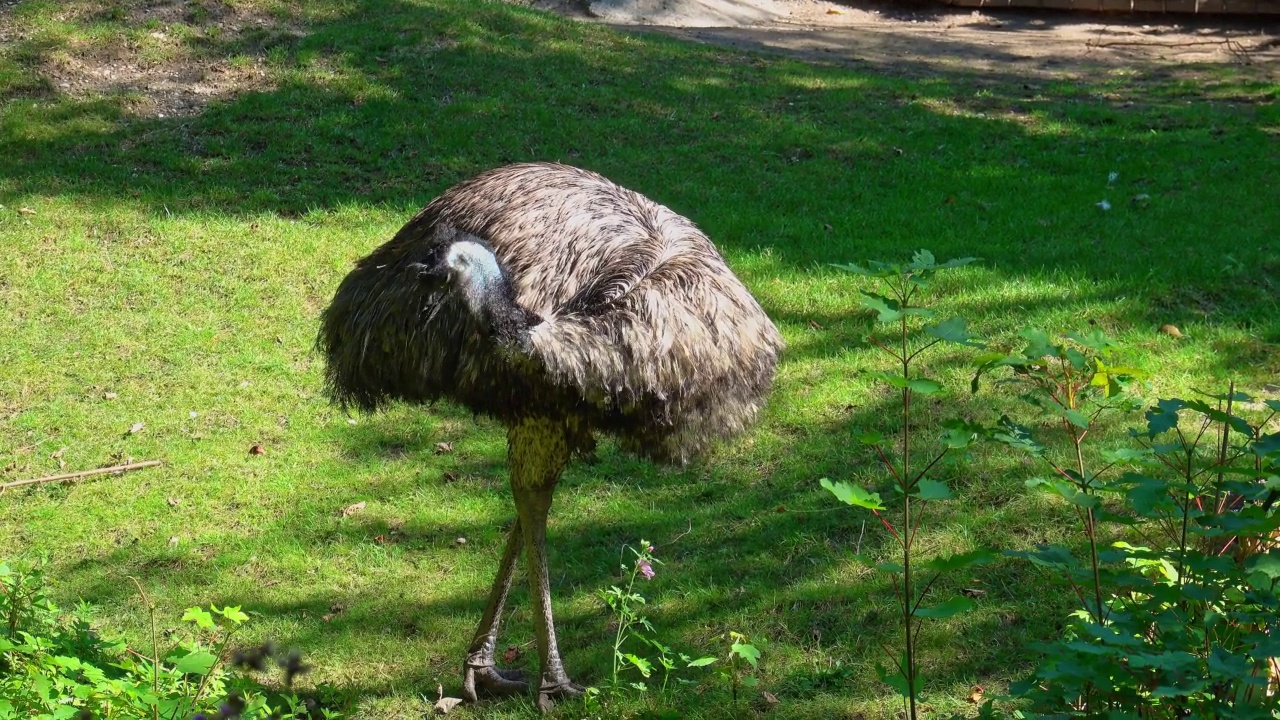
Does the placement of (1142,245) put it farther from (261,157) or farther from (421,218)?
(261,157)

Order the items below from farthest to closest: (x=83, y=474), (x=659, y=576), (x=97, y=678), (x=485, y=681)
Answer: (x=83, y=474) < (x=659, y=576) < (x=485, y=681) < (x=97, y=678)

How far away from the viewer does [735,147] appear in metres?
10.3

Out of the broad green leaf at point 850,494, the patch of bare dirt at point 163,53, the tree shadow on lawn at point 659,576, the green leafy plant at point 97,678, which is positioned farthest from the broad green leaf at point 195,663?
the patch of bare dirt at point 163,53

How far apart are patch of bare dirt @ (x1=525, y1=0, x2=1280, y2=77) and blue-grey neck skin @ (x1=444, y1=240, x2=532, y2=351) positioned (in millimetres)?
10037

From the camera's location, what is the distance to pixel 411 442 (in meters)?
6.80

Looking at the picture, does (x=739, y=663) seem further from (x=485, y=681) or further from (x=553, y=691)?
(x=485, y=681)

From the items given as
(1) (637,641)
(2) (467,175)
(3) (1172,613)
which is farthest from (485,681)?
(2) (467,175)

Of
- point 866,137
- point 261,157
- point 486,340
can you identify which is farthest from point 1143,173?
point 486,340

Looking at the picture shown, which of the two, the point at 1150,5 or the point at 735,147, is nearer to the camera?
the point at 735,147

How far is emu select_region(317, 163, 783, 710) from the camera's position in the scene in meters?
3.73

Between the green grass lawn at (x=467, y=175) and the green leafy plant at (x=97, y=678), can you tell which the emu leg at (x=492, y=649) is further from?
the green leafy plant at (x=97, y=678)

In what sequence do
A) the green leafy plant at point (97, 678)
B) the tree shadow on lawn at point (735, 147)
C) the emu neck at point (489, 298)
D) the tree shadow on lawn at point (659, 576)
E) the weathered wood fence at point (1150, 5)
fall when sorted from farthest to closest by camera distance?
1. the weathered wood fence at point (1150, 5)
2. the tree shadow on lawn at point (735, 147)
3. the tree shadow on lawn at point (659, 576)
4. the emu neck at point (489, 298)
5. the green leafy plant at point (97, 678)

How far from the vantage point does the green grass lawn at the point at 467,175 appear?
5.31m

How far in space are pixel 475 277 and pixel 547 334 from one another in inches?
10.3
